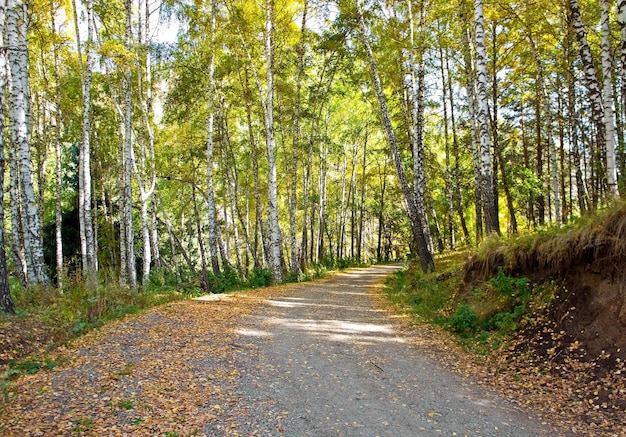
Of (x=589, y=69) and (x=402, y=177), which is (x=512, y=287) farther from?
(x=402, y=177)

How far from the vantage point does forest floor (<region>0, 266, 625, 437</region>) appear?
4094 mm

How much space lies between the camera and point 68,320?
7.51m

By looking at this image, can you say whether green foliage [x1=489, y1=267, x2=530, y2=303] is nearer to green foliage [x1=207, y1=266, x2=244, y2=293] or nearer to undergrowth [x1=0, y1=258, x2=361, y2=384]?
undergrowth [x1=0, y1=258, x2=361, y2=384]

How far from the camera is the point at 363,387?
532 cm

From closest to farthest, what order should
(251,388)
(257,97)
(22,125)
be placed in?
(251,388) < (22,125) < (257,97)

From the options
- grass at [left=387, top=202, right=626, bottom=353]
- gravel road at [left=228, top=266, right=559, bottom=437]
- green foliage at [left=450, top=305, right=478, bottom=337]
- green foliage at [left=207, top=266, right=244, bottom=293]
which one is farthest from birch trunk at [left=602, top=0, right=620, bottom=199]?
green foliage at [left=207, top=266, right=244, bottom=293]

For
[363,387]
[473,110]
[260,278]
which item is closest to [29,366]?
[363,387]

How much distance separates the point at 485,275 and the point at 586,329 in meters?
3.06

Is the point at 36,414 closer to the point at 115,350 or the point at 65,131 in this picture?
the point at 115,350

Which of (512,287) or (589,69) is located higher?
(589,69)

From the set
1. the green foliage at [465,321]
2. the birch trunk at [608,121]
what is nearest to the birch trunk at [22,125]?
the green foliage at [465,321]

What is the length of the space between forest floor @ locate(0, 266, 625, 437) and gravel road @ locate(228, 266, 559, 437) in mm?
17

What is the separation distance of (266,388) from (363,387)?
1265mm

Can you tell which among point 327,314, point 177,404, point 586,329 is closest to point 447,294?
point 327,314
